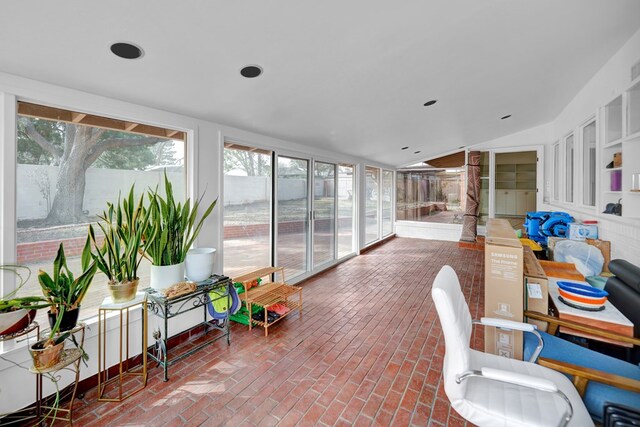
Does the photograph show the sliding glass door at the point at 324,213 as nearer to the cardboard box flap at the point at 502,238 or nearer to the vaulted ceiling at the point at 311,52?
the vaulted ceiling at the point at 311,52

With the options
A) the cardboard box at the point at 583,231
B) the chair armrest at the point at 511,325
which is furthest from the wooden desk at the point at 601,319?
the cardboard box at the point at 583,231

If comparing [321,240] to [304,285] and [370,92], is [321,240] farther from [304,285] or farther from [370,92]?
[370,92]

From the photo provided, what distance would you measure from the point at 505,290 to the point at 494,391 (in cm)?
77

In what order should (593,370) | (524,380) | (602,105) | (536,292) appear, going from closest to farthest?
(524,380) → (593,370) → (536,292) → (602,105)

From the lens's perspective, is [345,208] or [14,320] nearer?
[14,320]

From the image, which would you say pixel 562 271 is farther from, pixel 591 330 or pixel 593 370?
pixel 593 370

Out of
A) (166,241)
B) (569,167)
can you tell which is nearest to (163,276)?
(166,241)

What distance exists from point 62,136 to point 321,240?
3746 mm

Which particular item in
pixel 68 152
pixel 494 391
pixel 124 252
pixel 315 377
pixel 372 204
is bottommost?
pixel 315 377

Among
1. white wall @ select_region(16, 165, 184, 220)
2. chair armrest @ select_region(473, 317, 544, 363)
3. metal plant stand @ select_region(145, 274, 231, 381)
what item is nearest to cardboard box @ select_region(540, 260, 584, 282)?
chair armrest @ select_region(473, 317, 544, 363)

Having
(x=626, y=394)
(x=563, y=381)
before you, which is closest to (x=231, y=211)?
(x=563, y=381)

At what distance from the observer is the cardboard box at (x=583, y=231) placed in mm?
3096

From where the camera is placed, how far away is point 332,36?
6.53ft

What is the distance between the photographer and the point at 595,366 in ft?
5.26
